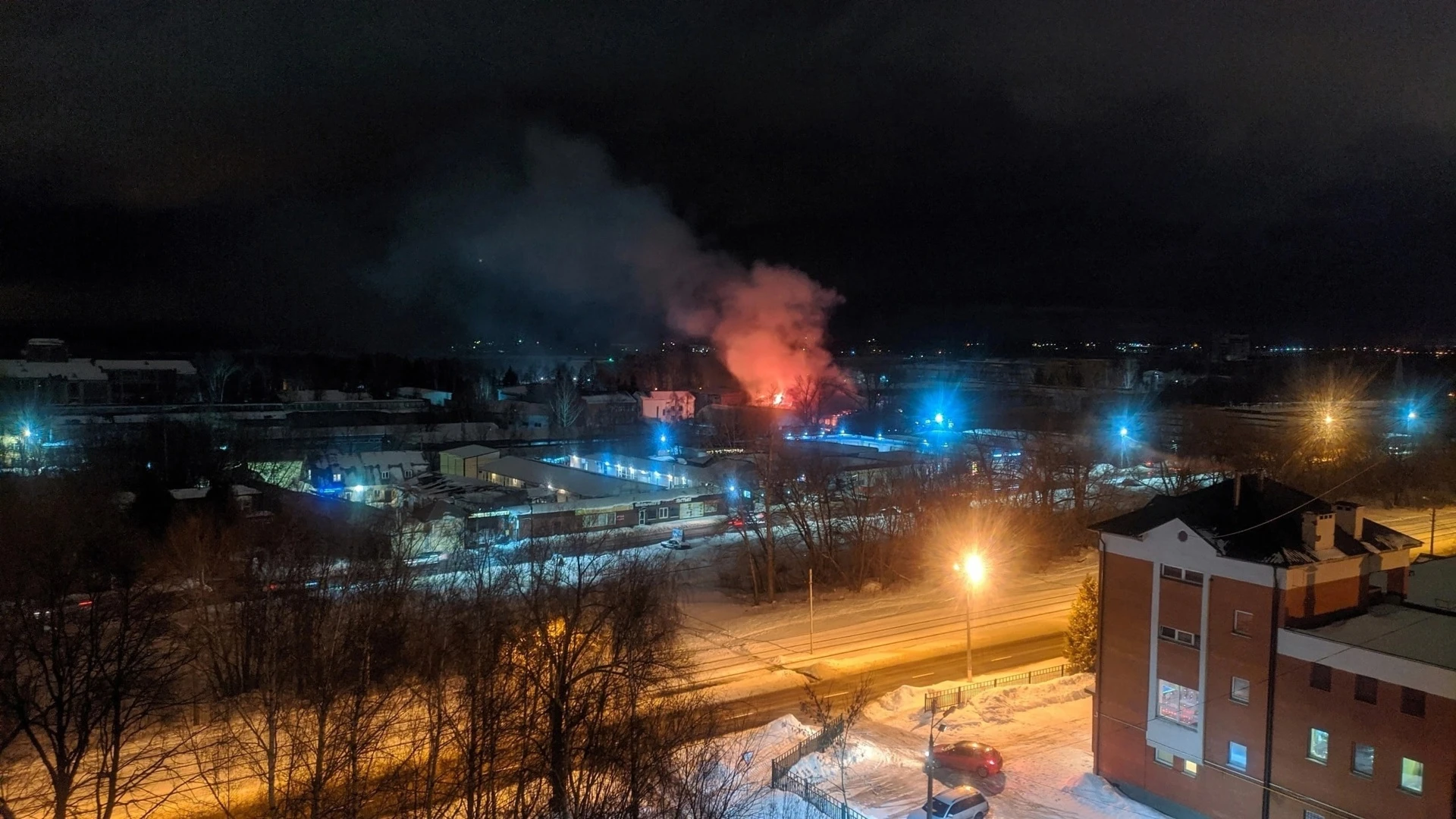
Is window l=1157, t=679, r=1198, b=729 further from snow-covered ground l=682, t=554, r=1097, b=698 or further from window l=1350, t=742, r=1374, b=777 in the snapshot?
snow-covered ground l=682, t=554, r=1097, b=698

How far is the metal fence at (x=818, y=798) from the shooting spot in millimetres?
9211

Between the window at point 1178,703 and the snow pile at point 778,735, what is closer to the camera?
the window at point 1178,703

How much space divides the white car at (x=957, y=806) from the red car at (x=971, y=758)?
2.53 ft

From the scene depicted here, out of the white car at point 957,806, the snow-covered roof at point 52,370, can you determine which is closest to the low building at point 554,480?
the white car at point 957,806

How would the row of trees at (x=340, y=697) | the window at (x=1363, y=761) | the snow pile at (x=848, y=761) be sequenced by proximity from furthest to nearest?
the snow pile at (x=848, y=761) < the window at (x=1363, y=761) < the row of trees at (x=340, y=697)

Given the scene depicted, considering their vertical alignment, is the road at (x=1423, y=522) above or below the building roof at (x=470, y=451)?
below

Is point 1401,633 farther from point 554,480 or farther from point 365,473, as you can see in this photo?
point 365,473

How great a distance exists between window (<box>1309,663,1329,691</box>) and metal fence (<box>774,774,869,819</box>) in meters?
4.85

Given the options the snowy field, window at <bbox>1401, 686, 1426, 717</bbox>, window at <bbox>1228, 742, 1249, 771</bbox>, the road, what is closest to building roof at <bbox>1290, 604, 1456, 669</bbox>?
window at <bbox>1401, 686, 1426, 717</bbox>

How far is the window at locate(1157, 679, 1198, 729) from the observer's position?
32.5 feet

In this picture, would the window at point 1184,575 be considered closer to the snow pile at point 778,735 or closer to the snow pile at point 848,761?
the snow pile at point 848,761

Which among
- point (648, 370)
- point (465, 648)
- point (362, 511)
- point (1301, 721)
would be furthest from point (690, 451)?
point (648, 370)

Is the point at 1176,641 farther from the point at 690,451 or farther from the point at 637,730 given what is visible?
the point at 690,451

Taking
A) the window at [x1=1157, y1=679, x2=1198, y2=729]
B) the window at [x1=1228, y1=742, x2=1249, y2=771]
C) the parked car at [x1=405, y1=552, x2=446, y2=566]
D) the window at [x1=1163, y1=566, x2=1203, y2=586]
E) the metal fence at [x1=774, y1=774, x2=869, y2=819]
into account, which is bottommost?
the metal fence at [x1=774, y1=774, x2=869, y2=819]
